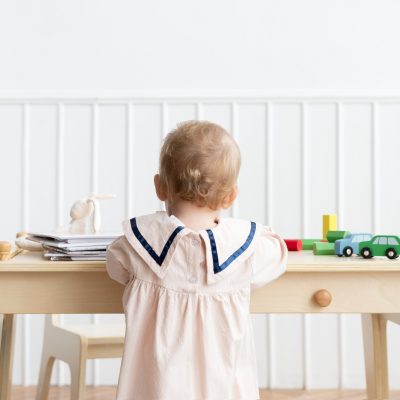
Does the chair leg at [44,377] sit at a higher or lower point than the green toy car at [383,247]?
lower

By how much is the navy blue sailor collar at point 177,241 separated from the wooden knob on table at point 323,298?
167mm

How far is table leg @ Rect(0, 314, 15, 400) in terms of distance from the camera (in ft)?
6.15

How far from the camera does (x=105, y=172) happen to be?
264cm

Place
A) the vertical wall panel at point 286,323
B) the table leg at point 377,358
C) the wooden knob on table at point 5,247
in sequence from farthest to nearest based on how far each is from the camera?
the vertical wall panel at point 286,323
the table leg at point 377,358
the wooden knob on table at point 5,247

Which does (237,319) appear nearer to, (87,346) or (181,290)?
(181,290)

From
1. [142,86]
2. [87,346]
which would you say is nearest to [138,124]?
[142,86]

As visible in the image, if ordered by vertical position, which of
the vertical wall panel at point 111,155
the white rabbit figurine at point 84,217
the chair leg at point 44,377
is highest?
the vertical wall panel at point 111,155

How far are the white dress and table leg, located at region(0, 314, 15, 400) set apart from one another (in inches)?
27.8

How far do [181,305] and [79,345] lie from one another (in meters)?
0.79

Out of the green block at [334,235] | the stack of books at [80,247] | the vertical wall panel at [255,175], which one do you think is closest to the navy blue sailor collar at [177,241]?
the stack of books at [80,247]

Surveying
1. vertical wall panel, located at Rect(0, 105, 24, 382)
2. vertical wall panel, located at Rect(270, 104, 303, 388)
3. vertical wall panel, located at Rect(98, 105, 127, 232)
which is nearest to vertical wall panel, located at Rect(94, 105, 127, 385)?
vertical wall panel, located at Rect(98, 105, 127, 232)

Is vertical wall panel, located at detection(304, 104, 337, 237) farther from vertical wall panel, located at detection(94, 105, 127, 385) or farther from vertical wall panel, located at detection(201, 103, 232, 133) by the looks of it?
vertical wall panel, located at detection(94, 105, 127, 385)

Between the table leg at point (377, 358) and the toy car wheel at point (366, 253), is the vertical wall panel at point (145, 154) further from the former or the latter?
the toy car wheel at point (366, 253)

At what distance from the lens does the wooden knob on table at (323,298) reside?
1346mm
